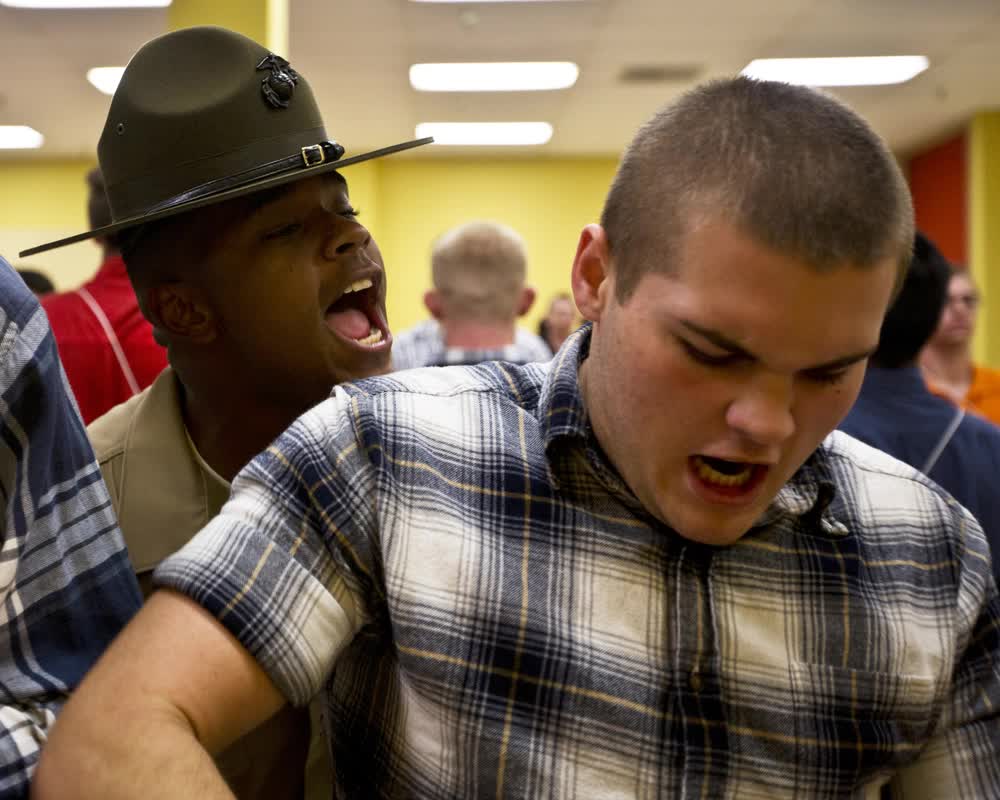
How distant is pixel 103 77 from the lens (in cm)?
739

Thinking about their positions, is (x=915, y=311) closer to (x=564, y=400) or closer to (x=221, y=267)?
(x=564, y=400)

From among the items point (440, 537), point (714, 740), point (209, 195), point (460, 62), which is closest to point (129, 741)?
point (440, 537)

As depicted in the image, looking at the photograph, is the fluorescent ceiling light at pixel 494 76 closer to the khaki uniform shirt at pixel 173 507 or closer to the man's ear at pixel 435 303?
the man's ear at pixel 435 303

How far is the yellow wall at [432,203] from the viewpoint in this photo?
10.2m

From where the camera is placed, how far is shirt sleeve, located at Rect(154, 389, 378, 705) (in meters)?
0.91

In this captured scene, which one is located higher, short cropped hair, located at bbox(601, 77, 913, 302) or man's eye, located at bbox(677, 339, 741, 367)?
short cropped hair, located at bbox(601, 77, 913, 302)

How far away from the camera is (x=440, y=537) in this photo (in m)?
1.02

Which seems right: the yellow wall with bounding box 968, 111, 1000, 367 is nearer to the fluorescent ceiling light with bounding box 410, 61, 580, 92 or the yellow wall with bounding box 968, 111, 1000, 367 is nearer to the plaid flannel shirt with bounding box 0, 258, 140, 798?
the fluorescent ceiling light with bounding box 410, 61, 580, 92

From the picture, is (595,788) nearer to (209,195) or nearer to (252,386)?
(252,386)

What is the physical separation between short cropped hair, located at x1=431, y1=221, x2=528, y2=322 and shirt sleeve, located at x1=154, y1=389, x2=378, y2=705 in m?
2.46

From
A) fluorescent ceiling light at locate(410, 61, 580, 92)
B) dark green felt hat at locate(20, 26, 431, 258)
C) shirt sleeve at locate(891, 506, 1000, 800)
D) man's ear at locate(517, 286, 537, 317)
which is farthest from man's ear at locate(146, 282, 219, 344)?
fluorescent ceiling light at locate(410, 61, 580, 92)

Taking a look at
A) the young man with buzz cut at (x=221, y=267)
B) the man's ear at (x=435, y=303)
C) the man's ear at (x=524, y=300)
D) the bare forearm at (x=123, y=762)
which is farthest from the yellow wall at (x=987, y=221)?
the bare forearm at (x=123, y=762)

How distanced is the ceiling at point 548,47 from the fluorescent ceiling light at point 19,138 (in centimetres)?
28

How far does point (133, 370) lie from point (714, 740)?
4.93 ft
